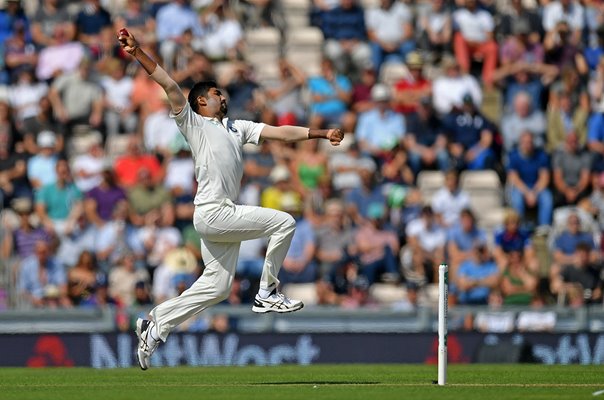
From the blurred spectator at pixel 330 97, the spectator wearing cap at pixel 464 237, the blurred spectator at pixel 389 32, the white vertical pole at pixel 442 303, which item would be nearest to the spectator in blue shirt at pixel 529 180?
the spectator wearing cap at pixel 464 237

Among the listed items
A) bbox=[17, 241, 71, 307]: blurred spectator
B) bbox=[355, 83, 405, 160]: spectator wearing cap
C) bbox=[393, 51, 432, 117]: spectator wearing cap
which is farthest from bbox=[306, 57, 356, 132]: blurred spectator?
bbox=[17, 241, 71, 307]: blurred spectator

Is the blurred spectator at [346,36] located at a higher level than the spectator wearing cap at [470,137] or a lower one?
higher

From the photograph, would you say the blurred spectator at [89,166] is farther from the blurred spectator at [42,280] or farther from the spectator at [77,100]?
the blurred spectator at [42,280]

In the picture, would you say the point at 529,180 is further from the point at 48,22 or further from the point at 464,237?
the point at 48,22

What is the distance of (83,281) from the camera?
18797 millimetres

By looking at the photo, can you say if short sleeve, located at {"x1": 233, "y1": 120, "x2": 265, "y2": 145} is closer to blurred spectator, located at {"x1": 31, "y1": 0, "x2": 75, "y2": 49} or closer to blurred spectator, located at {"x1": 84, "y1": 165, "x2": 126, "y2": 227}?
blurred spectator, located at {"x1": 84, "y1": 165, "x2": 126, "y2": 227}

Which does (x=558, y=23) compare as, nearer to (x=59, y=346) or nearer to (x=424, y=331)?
(x=424, y=331)

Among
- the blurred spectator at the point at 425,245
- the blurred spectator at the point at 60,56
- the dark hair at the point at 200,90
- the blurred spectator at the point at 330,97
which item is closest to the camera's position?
the dark hair at the point at 200,90

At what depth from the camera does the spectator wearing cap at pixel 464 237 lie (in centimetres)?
1931

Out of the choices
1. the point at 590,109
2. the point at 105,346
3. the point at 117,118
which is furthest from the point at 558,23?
the point at 105,346

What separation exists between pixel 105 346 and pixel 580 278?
587 centimetres

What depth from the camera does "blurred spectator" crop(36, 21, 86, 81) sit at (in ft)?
71.3

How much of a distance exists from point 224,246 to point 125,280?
607cm

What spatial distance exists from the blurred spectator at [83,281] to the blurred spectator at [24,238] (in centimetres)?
58
